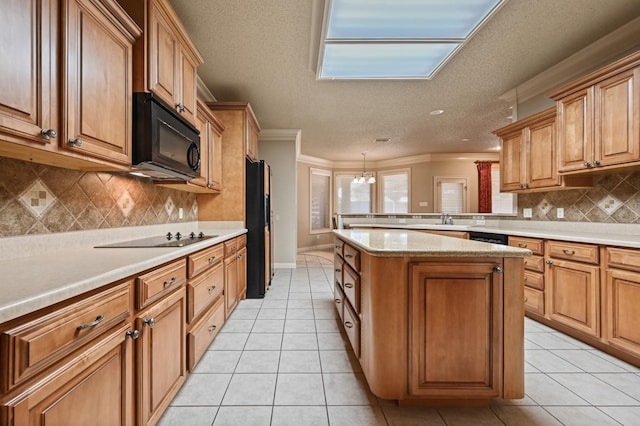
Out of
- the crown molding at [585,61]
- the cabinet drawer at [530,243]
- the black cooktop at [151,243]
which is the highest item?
the crown molding at [585,61]

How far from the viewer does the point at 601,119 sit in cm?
221

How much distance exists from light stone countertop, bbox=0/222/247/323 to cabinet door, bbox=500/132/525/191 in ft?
11.8

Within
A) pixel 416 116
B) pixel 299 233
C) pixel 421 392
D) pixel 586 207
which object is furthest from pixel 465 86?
pixel 299 233

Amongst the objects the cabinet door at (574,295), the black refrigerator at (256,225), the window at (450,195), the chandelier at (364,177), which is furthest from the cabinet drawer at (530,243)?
the chandelier at (364,177)

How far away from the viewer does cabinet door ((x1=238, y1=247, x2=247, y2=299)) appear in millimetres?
3028

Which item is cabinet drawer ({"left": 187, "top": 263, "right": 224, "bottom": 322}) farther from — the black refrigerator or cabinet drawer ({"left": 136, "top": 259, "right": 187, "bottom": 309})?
the black refrigerator

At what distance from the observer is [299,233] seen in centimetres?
716

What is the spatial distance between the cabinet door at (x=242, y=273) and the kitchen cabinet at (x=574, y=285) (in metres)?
3.10

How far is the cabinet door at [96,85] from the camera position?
1113mm

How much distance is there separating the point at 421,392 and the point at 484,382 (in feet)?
1.11

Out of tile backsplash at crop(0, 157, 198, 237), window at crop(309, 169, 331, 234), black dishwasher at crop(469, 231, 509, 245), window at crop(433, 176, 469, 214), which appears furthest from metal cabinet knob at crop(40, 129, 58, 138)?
window at crop(433, 176, 469, 214)

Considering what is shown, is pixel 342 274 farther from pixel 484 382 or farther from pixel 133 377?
pixel 133 377

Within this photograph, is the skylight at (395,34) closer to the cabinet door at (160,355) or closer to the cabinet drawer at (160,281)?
the cabinet drawer at (160,281)

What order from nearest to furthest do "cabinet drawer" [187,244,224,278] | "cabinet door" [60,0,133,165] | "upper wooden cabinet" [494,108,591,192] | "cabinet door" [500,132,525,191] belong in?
"cabinet door" [60,0,133,165] → "cabinet drawer" [187,244,224,278] → "upper wooden cabinet" [494,108,591,192] → "cabinet door" [500,132,525,191]
